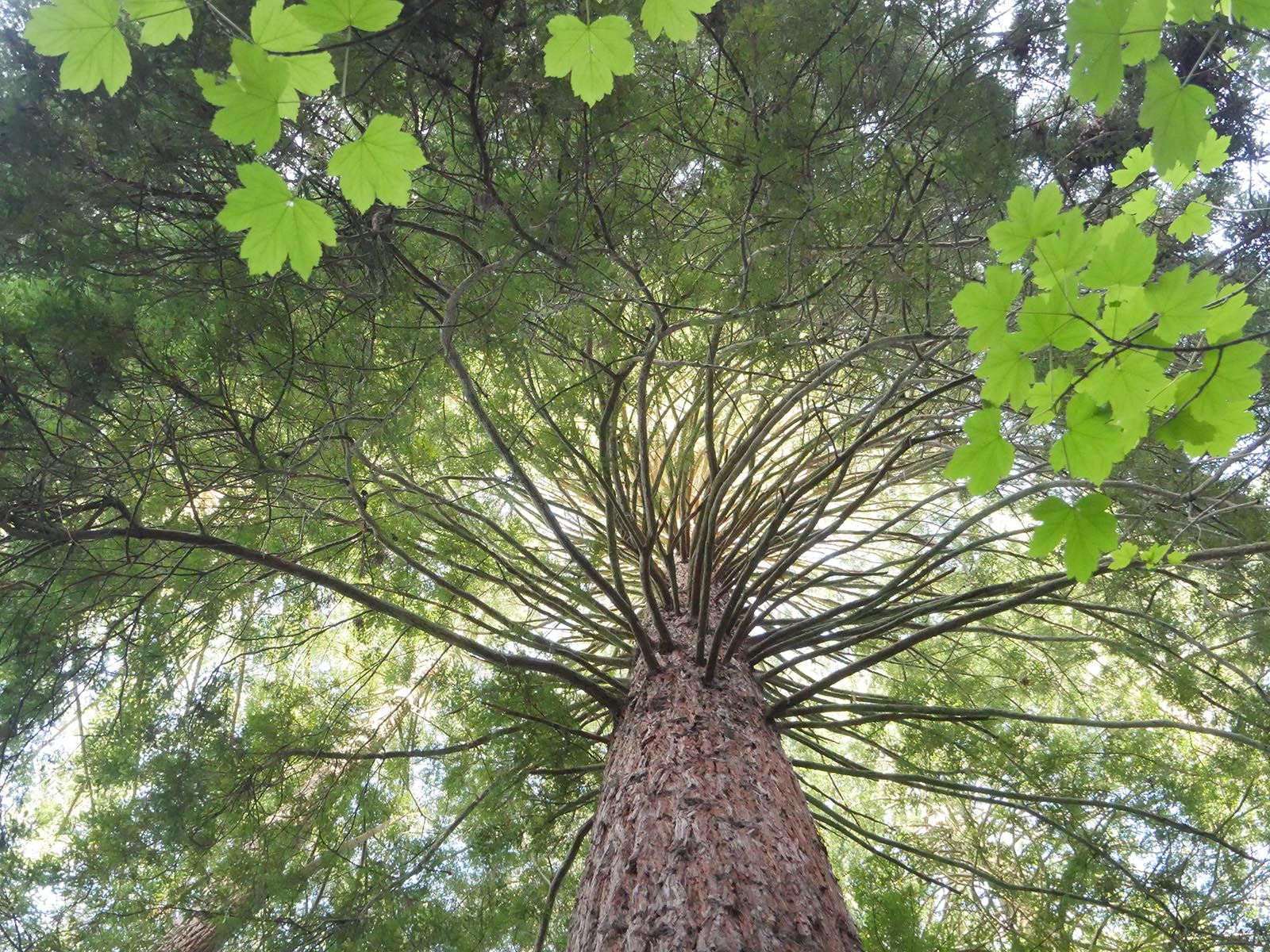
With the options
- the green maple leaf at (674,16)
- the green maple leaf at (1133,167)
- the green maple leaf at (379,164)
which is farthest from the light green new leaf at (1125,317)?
the green maple leaf at (379,164)

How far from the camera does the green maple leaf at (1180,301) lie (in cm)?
87

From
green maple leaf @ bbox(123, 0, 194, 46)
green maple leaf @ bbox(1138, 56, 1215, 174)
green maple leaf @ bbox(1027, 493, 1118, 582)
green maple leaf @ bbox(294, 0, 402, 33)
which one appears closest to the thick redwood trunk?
green maple leaf @ bbox(1027, 493, 1118, 582)

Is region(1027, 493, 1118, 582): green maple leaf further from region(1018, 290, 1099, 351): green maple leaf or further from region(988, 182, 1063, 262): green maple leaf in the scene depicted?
region(988, 182, 1063, 262): green maple leaf

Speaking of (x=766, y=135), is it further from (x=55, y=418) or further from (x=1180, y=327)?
(x=55, y=418)

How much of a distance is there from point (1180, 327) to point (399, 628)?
277 centimetres

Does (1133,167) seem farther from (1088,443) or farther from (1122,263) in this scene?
(1088,443)

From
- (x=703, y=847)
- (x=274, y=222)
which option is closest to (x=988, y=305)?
(x=274, y=222)

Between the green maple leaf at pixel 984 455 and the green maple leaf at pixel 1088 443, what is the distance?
0.06m

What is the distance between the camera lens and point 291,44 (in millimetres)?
850

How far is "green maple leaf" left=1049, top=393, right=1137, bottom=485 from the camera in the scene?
0.90 m

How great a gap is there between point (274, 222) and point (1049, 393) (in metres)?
1.05

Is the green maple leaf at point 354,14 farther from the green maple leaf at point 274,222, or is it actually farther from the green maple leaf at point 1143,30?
the green maple leaf at point 1143,30

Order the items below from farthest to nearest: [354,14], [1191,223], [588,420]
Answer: [588,420] < [1191,223] < [354,14]

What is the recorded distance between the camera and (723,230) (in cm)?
222
